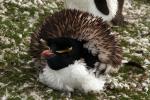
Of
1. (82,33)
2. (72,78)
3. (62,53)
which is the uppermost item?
(82,33)

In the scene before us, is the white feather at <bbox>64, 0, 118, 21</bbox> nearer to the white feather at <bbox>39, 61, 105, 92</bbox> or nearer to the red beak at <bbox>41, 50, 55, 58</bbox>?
the white feather at <bbox>39, 61, 105, 92</bbox>

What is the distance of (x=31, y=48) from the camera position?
830 centimetres

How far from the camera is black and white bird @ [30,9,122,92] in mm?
7438

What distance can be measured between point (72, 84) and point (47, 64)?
1.63 ft

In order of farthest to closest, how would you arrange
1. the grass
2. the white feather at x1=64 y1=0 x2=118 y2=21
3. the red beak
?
1. the white feather at x1=64 y1=0 x2=118 y2=21
2. the grass
3. the red beak

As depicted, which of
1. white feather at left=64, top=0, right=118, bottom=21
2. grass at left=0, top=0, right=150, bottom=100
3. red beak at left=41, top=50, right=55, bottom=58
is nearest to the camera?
red beak at left=41, top=50, right=55, bottom=58

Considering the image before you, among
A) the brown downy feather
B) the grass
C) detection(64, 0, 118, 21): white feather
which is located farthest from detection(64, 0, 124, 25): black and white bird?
the brown downy feather

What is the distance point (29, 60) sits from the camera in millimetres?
8758

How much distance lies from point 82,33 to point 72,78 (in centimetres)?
75

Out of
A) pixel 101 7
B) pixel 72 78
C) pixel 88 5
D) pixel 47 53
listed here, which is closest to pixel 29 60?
pixel 47 53

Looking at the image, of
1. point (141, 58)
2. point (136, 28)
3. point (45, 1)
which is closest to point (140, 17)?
point (136, 28)

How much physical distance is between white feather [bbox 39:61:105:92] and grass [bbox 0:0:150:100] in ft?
0.40

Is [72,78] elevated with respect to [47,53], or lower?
lower

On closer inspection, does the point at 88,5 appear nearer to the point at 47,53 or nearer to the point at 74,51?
the point at 74,51
